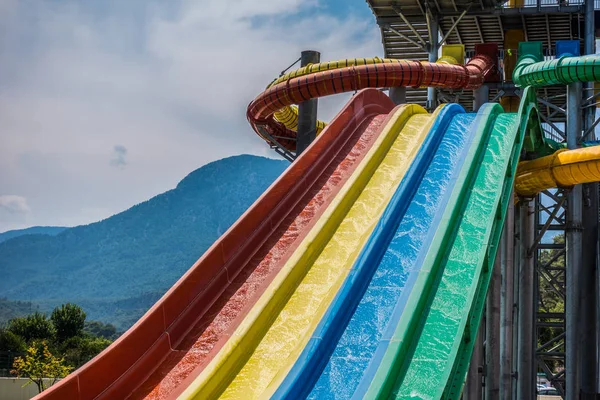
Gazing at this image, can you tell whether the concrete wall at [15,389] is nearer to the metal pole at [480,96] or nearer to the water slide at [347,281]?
the metal pole at [480,96]

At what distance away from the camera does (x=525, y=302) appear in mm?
18125

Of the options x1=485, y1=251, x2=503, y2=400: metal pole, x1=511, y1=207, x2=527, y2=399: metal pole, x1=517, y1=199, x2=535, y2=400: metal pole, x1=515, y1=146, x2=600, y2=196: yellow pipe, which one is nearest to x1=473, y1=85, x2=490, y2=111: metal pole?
x1=511, y1=207, x2=527, y2=399: metal pole

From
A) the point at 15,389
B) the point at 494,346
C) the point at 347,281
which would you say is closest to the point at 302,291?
the point at 347,281

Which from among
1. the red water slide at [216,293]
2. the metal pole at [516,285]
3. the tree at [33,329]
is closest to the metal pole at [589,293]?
the metal pole at [516,285]

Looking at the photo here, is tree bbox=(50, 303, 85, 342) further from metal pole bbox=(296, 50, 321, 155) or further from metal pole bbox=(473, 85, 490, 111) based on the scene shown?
metal pole bbox=(296, 50, 321, 155)

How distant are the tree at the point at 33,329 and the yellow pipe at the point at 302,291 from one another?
4229cm

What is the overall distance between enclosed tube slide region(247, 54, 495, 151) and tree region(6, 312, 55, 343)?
3480 centimetres

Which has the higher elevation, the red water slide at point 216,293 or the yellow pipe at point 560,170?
the yellow pipe at point 560,170

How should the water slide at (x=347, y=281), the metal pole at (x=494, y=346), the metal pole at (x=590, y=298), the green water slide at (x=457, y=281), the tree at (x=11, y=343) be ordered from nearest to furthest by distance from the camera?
the green water slide at (x=457, y=281), the water slide at (x=347, y=281), the metal pole at (x=494, y=346), the metal pole at (x=590, y=298), the tree at (x=11, y=343)

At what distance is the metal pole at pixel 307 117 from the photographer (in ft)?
61.8

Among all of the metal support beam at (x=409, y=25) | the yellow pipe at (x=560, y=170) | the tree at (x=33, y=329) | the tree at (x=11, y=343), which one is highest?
the metal support beam at (x=409, y=25)

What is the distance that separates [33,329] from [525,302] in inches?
1532

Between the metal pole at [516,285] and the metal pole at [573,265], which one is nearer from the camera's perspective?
the metal pole at [516,285]

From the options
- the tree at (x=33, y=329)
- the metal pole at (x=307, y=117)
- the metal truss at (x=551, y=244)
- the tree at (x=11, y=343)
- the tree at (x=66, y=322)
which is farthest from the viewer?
the tree at (x=66, y=322)
